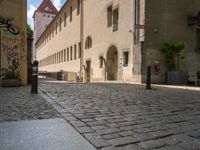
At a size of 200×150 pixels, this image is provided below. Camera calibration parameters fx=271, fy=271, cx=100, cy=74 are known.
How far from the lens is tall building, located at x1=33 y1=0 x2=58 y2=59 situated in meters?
72.8

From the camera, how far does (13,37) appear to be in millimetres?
11906

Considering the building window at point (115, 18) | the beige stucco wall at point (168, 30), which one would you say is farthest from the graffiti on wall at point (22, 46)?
the building window at point (115, 18)

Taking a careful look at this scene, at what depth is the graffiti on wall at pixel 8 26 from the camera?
11.6 m

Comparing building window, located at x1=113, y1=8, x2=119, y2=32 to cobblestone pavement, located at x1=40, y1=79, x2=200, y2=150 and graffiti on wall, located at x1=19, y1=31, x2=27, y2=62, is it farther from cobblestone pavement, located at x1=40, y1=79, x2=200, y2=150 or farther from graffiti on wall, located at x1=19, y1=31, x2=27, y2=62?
cobblestone pavement, located at x1=40, y1=79, x2=200, y2=150

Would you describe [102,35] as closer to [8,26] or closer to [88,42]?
[88,42]

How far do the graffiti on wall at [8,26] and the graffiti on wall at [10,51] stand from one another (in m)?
0.18

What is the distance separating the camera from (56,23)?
43406 mm

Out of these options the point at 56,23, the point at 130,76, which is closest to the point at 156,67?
the point at 130,76

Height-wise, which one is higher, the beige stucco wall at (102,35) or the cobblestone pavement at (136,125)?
the beige stucco wall at (102,35)

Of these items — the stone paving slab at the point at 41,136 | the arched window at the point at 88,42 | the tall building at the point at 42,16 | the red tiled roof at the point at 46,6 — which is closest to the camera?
the stone paving slab at the point at 41,136

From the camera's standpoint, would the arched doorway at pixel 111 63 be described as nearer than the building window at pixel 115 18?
No

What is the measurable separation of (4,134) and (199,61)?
621 inches

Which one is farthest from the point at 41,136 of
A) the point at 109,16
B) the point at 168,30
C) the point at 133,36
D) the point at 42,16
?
the point at 42,16

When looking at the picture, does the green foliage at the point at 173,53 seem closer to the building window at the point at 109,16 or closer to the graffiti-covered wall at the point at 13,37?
the building window at the point at 109,16
